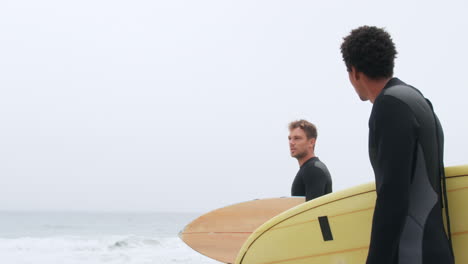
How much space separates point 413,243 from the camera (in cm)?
167

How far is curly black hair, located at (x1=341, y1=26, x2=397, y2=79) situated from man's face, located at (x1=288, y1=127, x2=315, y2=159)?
1.92 m

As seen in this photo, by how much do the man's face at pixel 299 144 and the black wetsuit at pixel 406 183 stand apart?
2.01 m

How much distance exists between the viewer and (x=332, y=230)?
227 cm

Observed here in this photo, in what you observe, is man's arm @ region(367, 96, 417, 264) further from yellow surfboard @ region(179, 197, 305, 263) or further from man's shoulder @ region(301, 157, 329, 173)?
yellow surfboard @ region(179, 197, 305, 263)

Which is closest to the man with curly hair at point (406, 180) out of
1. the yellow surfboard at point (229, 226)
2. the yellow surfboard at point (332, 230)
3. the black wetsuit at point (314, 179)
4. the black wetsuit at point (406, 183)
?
the black wetsuit at point (406, 183)

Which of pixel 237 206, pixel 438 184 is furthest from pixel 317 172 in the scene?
pixel 438 184

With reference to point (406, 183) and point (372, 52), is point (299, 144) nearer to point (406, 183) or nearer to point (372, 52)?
point (372, 52)

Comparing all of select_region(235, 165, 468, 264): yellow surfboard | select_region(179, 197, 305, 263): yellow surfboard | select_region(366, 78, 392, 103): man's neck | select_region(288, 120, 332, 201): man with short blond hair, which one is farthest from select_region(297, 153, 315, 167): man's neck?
select_region(366, 78, 392, 103): man's neck

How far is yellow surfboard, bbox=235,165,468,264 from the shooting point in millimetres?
1946

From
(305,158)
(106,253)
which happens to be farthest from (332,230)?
(106,253)

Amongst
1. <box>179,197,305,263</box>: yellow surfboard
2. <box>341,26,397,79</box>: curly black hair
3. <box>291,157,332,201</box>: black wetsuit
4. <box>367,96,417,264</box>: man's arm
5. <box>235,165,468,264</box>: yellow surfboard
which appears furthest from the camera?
<box>179,197,305,263</box>: yellow surfboard

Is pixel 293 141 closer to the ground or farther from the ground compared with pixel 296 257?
farther from the ground

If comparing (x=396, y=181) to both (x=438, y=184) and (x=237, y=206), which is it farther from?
(x=237, y=206)

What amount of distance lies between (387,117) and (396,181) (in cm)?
19
